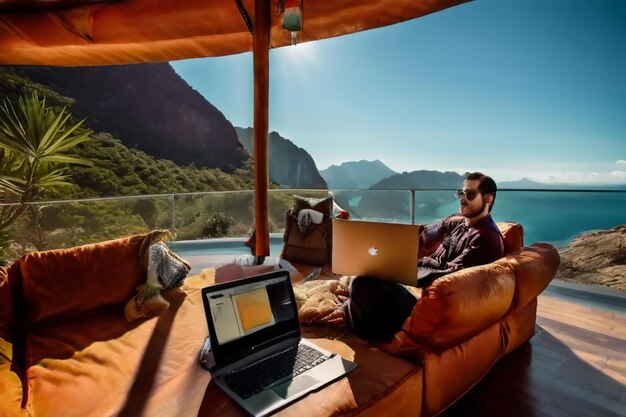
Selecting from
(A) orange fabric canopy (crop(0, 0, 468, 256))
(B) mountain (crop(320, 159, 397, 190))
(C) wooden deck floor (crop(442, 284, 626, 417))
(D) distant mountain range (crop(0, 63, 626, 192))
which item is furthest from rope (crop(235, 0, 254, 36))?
(B) mountain (crop(320, 159, 397, 190))

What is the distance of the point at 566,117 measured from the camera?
19672 mm

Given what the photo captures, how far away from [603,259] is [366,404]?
4.26 meters

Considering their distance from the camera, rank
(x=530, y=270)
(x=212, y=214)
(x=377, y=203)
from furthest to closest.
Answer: (x=212, y=214)
(x=377, y=203)
(x=530, y=270)

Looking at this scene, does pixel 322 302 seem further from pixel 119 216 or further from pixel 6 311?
pixel 119 216

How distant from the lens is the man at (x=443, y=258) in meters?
1.66

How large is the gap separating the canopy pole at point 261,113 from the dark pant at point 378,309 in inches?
30.5

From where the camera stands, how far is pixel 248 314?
1.43m

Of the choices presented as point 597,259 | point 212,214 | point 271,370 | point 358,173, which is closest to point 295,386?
point 271,370

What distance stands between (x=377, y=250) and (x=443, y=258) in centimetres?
100

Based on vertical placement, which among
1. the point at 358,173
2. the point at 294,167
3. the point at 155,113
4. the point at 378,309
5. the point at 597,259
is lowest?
the point at 597,259

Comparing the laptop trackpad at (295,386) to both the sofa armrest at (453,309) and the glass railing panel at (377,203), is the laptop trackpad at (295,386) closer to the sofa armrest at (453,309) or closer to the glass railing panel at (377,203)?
the sofa armrest at (453,309)

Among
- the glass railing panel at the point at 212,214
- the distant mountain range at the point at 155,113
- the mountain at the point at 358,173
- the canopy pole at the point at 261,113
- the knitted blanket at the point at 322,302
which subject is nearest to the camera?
the knitted blanket at the point at 322,302

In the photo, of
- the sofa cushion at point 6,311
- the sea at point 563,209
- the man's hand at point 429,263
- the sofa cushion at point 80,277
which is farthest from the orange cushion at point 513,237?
the sofa cushion at point 6,311

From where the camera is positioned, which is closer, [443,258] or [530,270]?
[530,270]
